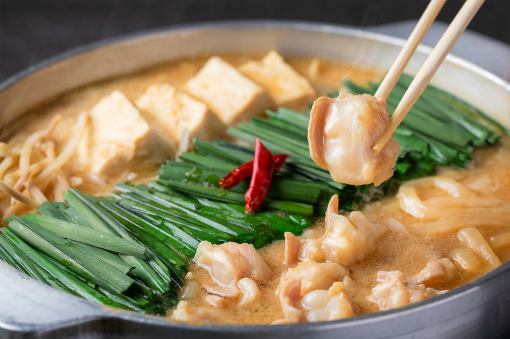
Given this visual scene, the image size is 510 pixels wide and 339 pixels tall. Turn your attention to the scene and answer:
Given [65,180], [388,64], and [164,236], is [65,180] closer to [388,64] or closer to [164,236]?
[164,236]

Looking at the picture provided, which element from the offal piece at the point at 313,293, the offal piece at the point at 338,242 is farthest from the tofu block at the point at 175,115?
the offal piece at the point at 313,293

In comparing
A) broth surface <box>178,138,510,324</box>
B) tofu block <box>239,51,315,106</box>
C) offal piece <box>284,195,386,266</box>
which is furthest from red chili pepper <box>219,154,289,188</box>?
tofu block <box>239,51,315,106</box>

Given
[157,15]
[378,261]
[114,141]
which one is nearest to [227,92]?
[114,141]

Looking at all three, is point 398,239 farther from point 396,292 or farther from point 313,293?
point 313,293

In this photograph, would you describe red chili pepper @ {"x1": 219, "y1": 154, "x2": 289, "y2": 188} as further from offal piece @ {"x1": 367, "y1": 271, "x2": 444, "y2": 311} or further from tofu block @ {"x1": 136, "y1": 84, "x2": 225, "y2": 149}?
offal piece @ {"x1": 367, "y1": 271, "x2": 444, "y2": 311}

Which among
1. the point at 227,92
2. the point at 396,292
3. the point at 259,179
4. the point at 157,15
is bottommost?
the point at 157,15
